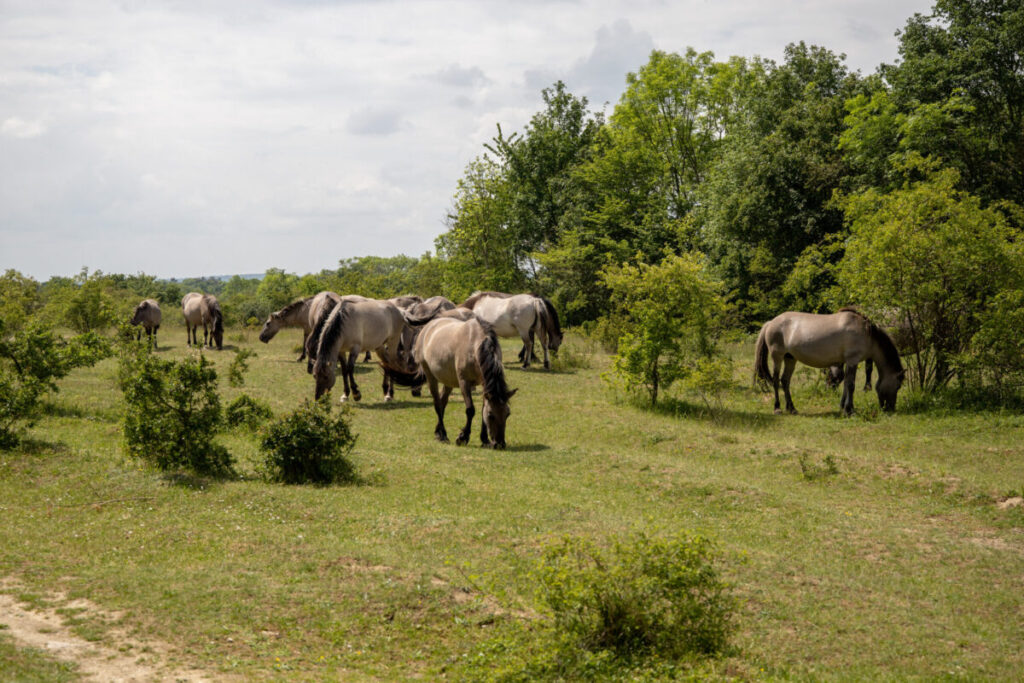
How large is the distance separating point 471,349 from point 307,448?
407cm

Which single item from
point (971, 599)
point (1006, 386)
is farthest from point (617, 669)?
point (1006, 386)

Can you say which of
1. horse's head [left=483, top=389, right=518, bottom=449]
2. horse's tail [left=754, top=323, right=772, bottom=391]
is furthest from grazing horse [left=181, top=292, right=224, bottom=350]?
horse's tail [left=754, top=323, right=772, bottom=391]

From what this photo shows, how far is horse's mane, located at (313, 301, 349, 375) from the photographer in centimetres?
1820

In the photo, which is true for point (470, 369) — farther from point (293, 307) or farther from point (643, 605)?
point (293, 307)

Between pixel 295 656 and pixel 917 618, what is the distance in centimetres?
588

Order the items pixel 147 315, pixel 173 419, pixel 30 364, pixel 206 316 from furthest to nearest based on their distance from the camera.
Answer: pixel 147 315, pixel 206 316, pixel 30 364, pixel 173 419

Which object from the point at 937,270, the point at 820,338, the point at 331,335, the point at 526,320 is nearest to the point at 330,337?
the point at 331,335

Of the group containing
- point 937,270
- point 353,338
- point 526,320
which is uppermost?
point 937,270

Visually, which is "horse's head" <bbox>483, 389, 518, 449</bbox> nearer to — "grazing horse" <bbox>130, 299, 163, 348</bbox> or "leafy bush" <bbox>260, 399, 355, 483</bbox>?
"leafy bush" <bbox>260, 399, 355, 483</bbox>

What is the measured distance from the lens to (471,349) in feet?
48.1

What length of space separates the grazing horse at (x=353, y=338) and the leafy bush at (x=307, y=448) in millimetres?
6245

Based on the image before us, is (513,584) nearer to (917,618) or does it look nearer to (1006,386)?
(917,618)

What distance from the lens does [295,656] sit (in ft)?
20.7

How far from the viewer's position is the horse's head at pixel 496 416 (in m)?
14.2
